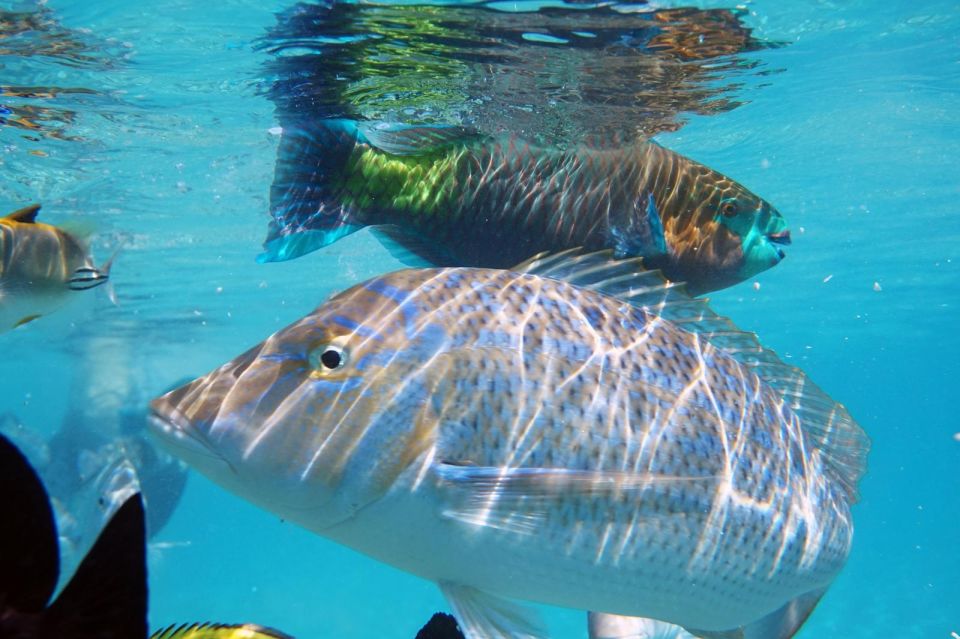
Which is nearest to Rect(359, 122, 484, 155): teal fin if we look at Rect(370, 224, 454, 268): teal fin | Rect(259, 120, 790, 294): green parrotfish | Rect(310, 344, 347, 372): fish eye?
Rect(259, 120, 790, 294): green parrotfish

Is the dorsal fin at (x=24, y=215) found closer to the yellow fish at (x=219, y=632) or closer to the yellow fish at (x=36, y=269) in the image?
the yellow fish at (x=36, y=269)

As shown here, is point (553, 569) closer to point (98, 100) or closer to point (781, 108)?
point (98, 100)

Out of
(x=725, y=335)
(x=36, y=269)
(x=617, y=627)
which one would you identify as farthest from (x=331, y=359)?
(x=617, y=627)

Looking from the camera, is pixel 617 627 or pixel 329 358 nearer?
pixel 329 358

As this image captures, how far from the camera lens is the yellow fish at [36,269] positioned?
4.12 meters

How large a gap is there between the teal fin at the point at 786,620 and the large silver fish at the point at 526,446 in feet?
0.51

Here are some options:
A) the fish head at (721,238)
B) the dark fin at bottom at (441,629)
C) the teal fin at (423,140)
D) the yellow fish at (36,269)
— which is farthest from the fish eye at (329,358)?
the yellow fish at (36,269)

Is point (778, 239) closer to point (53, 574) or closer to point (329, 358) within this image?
point (329, 358)

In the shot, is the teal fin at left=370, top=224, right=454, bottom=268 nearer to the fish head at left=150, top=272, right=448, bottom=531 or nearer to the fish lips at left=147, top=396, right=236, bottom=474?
the fish head at left=150, top=272, right=448, bottom=531

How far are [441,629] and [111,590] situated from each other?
1994mm

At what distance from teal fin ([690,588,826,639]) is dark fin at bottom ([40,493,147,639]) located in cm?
302

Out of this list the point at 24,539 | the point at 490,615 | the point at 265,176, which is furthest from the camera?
the point at 265,176

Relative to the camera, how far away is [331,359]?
7.54 feet

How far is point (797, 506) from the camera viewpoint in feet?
9.39
